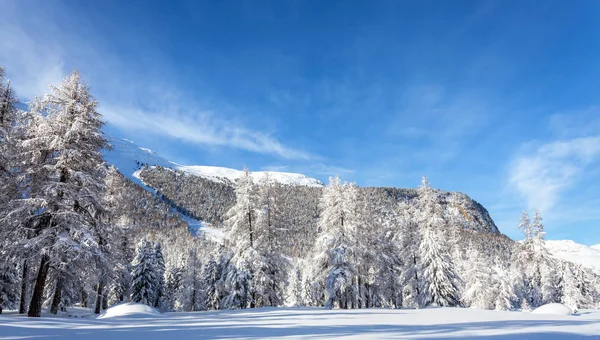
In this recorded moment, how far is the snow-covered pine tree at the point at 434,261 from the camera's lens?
32250mm

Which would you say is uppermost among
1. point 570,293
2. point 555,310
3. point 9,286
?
point 9,286

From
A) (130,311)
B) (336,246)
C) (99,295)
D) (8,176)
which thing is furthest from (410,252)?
(8,176)

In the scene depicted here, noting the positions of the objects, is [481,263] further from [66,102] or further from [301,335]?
[66,102]

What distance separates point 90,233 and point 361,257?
22071mm

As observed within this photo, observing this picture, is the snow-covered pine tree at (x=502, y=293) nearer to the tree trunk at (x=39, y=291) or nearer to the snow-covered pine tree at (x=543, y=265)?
the snow-covered pine tree at (x=543, y=265)

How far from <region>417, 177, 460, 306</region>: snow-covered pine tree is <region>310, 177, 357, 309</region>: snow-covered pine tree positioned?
7.26 meters

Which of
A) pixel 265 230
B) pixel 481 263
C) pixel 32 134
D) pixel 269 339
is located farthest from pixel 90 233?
pixel 481 263

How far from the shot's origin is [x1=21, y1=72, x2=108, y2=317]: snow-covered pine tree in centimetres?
1620

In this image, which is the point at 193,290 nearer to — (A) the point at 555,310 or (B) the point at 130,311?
(B) the point at 130,311

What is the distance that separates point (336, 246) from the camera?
Answer: 30.9 meters

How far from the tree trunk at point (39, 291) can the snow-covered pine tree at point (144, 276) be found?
31.7 metres

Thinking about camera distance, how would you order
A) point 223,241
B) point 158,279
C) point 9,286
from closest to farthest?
point 9,286
point 223,241
point 158,279

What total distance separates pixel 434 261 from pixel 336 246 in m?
9.77

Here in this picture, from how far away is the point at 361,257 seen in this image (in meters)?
31.8
